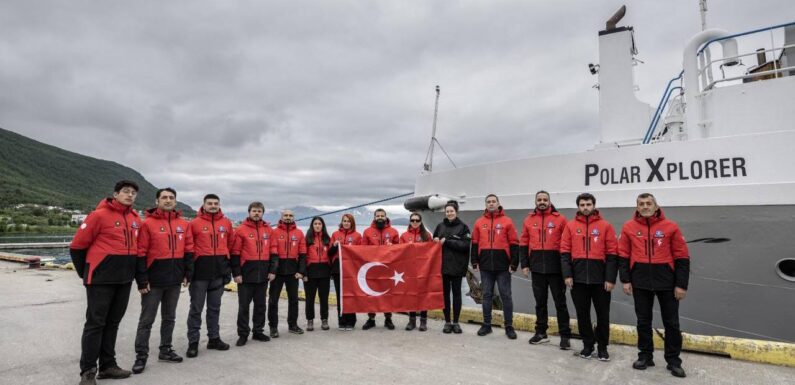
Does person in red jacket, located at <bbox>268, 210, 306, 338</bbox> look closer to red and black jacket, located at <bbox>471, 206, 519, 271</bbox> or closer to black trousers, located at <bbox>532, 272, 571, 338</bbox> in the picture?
red and black jacket, located at <bbox>471, 206, 519, 271</bbox>

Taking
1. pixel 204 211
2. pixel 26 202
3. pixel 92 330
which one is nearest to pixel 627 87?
pixel 204 211

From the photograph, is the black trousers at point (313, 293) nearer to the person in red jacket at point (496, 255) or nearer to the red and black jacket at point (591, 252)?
the person in red jacket at point (496, 255)

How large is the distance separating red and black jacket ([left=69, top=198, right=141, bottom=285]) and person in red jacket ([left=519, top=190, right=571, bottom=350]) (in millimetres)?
4033

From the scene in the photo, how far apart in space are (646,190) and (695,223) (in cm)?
62

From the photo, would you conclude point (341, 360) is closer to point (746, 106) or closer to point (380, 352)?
point (380, 352)

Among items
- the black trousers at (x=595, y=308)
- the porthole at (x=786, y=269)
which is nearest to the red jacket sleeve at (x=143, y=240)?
the black trousers at (x=595, y=308)

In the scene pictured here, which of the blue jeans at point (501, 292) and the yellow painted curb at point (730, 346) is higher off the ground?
the blue jeans at point (501, 292)

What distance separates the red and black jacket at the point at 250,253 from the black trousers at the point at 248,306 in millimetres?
99

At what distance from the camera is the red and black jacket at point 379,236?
6.18 meters

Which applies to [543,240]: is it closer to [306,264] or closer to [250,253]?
[306,264]

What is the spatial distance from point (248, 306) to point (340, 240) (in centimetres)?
146

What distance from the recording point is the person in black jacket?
5.57 m

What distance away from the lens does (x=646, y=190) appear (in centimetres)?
527

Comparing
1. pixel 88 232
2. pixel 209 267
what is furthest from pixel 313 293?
pixel 88 232
